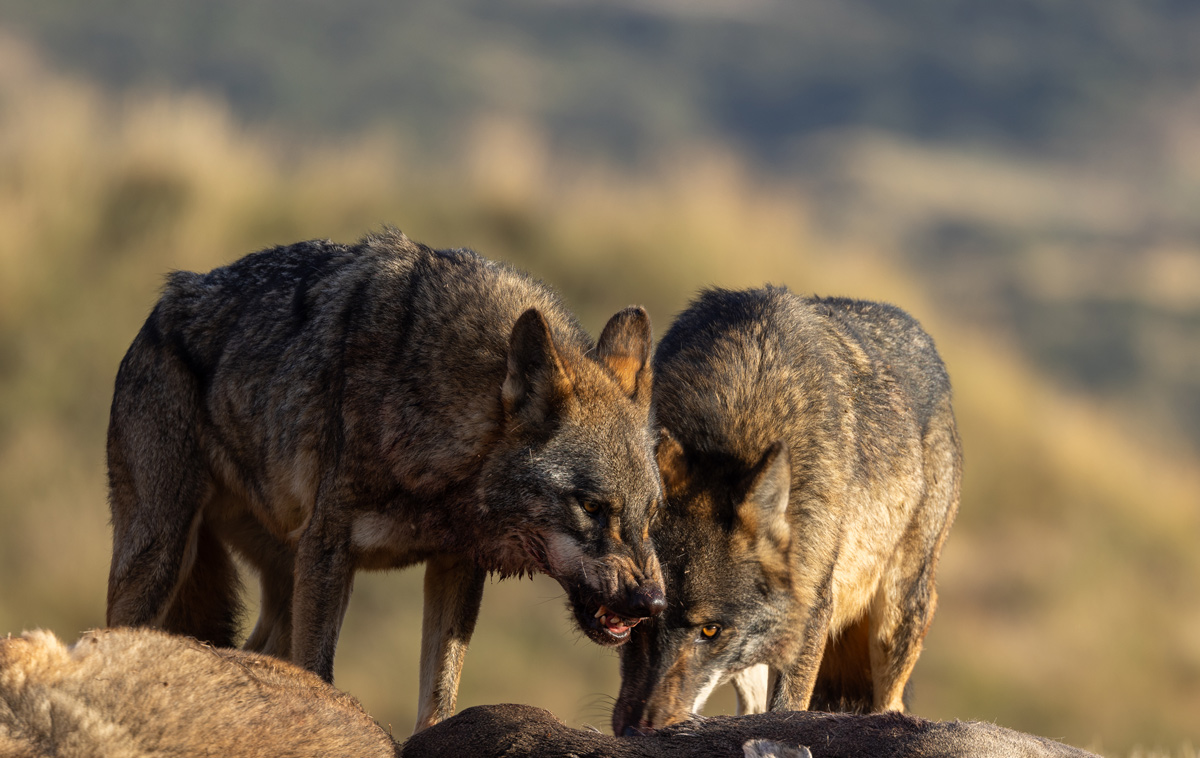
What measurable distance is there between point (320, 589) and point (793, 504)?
2.14m

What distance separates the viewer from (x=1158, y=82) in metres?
116

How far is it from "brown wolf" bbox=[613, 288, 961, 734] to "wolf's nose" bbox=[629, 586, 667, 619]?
0.44 meters

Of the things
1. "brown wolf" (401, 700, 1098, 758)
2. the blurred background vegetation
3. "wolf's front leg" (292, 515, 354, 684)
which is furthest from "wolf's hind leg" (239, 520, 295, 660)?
"brown wolf" (401, 700, 1098, 758)

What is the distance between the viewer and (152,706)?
3.04 meters

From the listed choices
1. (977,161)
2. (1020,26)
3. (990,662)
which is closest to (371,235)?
(990,662)

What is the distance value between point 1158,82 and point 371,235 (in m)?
125

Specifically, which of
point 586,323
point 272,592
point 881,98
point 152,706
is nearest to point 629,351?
point 272,592

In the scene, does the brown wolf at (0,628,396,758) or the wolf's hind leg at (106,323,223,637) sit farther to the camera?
the wolf's hind leg at (106,323,223,637)

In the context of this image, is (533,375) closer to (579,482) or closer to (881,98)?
(579,482)

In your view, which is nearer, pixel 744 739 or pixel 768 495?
pixel 744 739

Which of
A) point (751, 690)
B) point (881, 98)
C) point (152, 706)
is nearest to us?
point (152, 706)

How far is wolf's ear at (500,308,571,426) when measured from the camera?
5.13 metres

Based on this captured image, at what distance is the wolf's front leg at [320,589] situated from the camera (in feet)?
17.6

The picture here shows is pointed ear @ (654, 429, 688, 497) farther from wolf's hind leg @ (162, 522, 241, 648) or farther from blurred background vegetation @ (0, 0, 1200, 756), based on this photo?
wolf's hind leg @ (162, 522, 241, 648)
